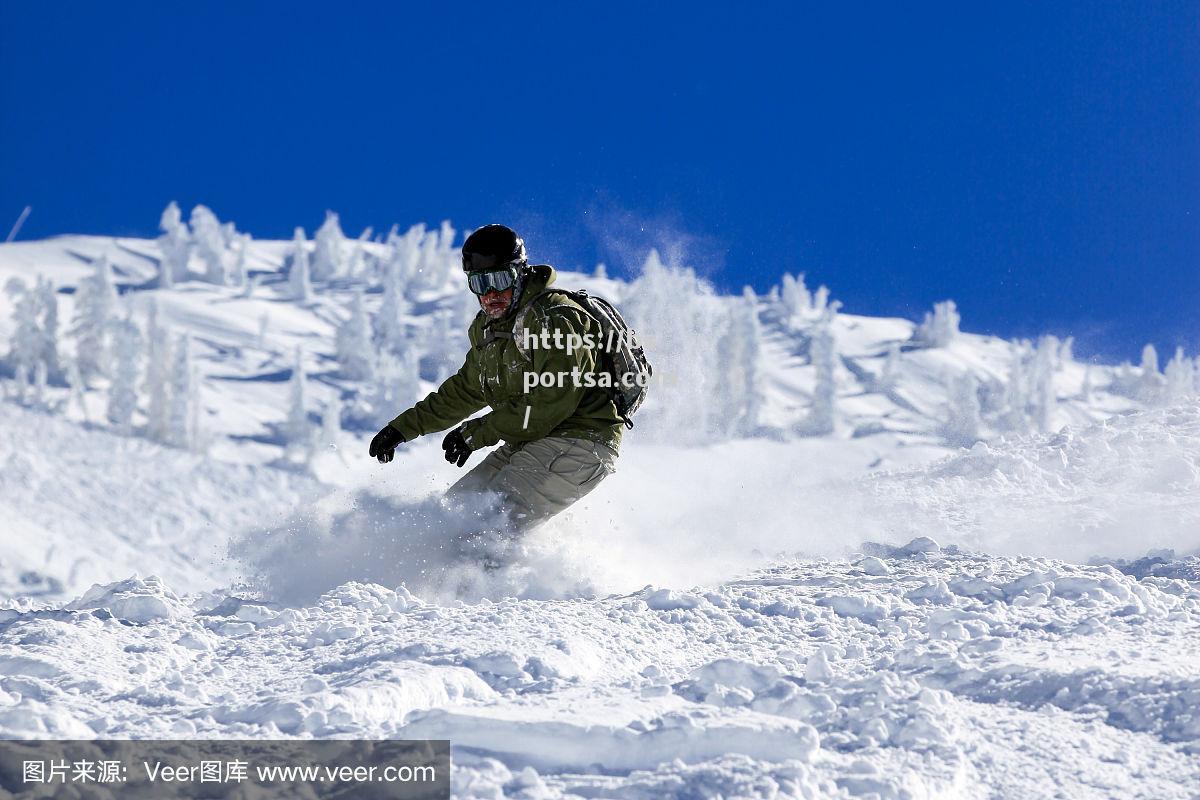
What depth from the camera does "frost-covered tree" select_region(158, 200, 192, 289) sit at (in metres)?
119

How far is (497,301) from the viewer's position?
7.07 m

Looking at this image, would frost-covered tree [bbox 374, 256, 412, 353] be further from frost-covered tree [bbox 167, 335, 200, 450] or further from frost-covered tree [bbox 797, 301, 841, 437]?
→ frost-covered tree [bbox 797, 301, 841, 437]

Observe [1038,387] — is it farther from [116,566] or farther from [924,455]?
[116,566]

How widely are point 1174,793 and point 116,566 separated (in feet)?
194

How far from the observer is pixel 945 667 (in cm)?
460

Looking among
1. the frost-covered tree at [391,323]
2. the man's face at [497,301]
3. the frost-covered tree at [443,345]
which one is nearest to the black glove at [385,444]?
the man's face at [497,301]

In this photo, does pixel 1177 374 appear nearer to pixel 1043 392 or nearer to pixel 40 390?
pixel 1043 392

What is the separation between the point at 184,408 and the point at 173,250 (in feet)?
171

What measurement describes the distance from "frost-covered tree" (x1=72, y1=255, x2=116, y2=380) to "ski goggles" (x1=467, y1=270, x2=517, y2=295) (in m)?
73.8

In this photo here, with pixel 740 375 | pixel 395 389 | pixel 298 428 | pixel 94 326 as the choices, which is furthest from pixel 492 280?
pixel 740 375

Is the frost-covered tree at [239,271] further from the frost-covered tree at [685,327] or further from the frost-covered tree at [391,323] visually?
the frost-covered tree at [685,327]

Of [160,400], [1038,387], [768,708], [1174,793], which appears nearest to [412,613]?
[768,708]

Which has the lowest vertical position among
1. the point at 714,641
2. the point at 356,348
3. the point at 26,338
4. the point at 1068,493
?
the point at 714,641

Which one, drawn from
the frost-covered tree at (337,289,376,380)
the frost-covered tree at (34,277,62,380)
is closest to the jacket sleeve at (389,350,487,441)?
the frost-covered tree at (34,277,62,380)
